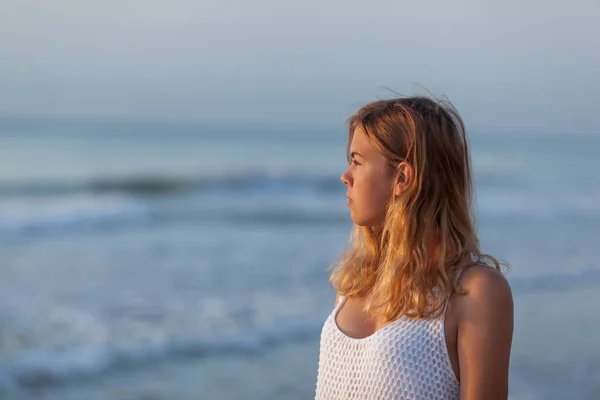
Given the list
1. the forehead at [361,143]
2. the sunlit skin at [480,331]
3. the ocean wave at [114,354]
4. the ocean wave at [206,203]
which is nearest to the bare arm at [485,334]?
the sunlit skin at [480,331]

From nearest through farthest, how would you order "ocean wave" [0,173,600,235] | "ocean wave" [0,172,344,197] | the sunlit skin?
the sunlit skin, "ocean wave" [0,173,600,235], "ocean wave" [0,172,344,197]

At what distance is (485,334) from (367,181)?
0.54 metres

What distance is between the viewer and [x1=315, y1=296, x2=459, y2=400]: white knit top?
2145 mm

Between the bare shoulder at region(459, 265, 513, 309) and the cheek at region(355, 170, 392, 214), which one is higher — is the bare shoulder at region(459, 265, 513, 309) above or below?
below

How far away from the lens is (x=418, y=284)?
2.19m

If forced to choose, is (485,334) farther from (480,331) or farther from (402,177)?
(402,177)

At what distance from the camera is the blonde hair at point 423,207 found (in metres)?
2.19

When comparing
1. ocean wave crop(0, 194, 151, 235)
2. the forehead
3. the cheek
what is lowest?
ocean wave crop(0, 194, 151, 235)

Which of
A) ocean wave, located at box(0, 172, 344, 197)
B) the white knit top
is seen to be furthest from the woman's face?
ocean wave, located at box(0, 172, 344, 197)

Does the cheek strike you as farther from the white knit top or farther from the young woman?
the white knit top

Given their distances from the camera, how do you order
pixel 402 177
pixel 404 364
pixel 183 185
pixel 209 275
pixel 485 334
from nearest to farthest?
pixel 485 334 → pixel 404 364 → pixel 402 177 → pixel 209 275 → pixel 183 185

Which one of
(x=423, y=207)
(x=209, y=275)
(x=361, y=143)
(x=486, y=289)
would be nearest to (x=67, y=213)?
(x=209, y=275)

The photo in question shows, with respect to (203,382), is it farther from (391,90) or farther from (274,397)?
(391,90)

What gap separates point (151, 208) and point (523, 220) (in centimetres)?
708
